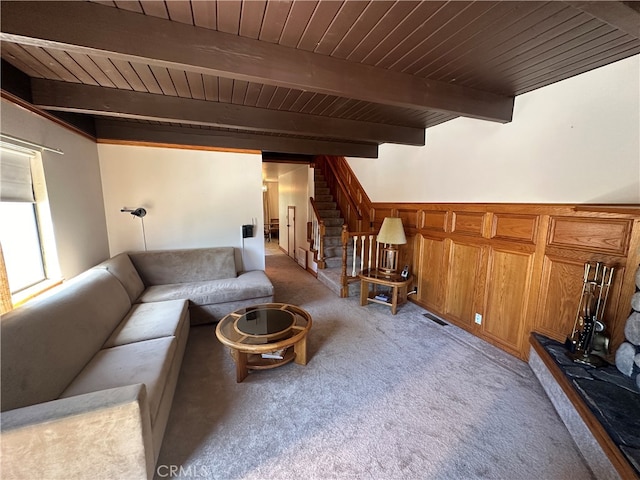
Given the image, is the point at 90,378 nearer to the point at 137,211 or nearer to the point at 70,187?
the point at 70,187

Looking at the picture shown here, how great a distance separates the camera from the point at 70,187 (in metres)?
2.58

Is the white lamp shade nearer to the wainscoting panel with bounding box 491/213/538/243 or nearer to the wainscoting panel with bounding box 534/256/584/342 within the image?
the wainscoting panel with bounding box 491/213/538/243

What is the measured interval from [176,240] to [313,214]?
105 inches

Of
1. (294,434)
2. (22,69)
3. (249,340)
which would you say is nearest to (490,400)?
(294,434)

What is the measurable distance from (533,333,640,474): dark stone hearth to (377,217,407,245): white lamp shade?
1.88m

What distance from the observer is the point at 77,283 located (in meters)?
2.08

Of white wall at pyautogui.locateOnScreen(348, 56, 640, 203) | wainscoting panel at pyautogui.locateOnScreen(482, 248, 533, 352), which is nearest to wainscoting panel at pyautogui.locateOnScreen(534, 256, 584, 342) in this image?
wainscoting panel at pyautogui.locateOnScreen(482, 248, 533, 352)

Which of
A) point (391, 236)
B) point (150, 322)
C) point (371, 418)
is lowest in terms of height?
→ point (371, 418)

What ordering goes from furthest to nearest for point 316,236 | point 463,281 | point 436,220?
point 316,236 < point 436,220 < point 463,281

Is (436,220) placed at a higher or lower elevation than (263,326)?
higher

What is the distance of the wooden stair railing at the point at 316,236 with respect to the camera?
4.76 m

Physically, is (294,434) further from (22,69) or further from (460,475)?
(22,69)

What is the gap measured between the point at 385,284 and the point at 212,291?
221cm

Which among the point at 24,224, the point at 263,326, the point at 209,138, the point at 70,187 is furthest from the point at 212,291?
the point at 209,138
